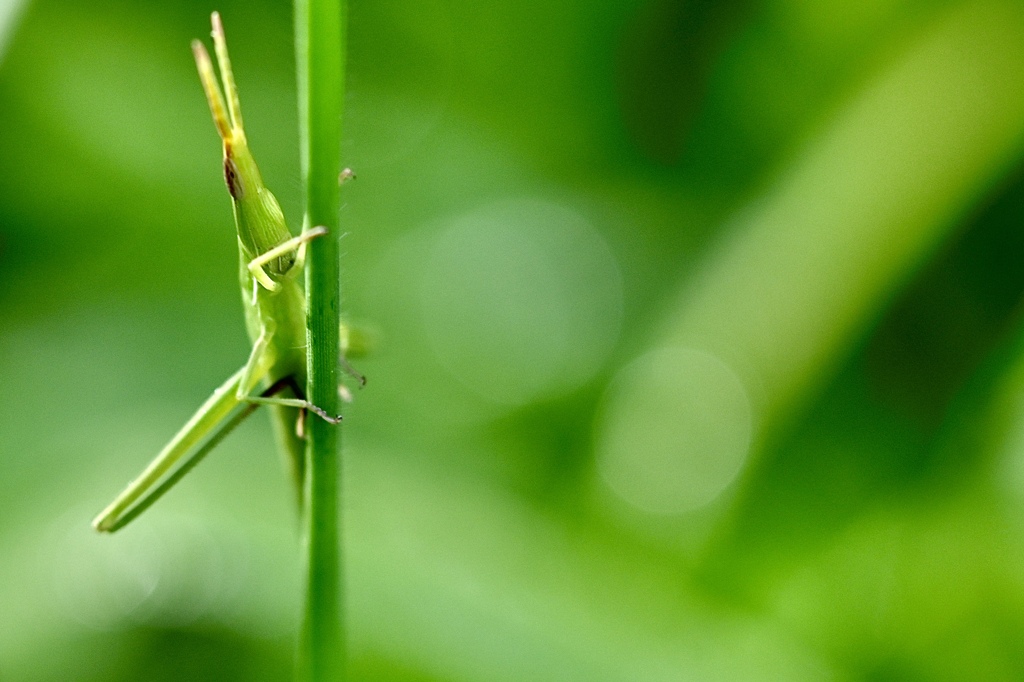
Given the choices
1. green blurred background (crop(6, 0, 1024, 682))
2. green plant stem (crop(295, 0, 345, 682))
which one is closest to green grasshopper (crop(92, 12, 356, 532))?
green plant stem (crop(295, 0, 345, 682))

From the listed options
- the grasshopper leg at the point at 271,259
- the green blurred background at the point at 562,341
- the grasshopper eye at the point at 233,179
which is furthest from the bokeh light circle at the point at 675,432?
the grasshopper eye at the point at 233,179

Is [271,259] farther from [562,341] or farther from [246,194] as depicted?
[562,341]

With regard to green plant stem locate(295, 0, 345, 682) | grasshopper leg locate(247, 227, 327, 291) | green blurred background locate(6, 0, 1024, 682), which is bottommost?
green plant stem locate(295, 0, 345, 682)

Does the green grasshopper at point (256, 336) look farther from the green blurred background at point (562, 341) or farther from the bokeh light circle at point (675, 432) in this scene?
the bokeh light circle at point (675, 432)

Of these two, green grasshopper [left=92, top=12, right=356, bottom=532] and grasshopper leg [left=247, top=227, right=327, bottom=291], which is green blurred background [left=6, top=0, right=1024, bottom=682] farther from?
grasshopper leg [left=247, top=227, right=327, bottom=291]

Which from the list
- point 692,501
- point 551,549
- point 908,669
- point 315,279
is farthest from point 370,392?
point 315,279

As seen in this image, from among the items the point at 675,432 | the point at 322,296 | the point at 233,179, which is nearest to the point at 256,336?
the point at 233,179

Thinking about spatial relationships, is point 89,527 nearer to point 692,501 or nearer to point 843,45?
point 692,501
